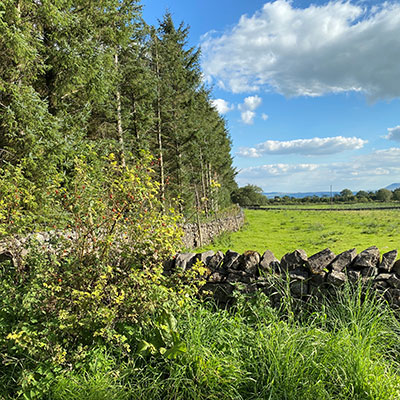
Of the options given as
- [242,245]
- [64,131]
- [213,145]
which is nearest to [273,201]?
[213,145]

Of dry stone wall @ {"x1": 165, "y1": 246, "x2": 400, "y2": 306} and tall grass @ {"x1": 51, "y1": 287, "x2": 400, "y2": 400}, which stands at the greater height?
dry stone wall @ {"x1": 165, "y1": 246, "x2": 400, "y2": 306}

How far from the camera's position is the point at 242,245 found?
16.7 m

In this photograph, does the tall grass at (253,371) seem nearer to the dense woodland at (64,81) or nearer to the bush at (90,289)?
the bush at (90,289)

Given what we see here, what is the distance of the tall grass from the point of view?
2.91 metres

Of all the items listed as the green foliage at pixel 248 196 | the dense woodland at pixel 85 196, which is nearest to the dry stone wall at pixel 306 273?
the dense woodland at pixel 85 196

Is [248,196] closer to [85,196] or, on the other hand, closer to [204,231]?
[204,231]

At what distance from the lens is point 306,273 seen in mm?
4770

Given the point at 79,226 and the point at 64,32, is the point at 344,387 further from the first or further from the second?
the point at 64,32

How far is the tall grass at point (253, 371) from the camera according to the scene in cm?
291

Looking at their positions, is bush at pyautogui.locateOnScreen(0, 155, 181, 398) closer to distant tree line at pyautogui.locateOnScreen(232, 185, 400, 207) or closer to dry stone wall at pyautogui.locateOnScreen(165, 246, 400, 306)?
dry stone wall at pyautogui.locateOnScreen(165, 246, 400, 306)

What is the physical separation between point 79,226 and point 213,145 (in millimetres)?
23059

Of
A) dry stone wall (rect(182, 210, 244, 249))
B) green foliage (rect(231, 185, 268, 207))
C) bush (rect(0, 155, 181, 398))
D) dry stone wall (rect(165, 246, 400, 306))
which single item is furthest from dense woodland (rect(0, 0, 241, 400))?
green foliage (rect(231, 185, 268, 207))

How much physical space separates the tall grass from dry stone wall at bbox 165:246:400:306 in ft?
2.84

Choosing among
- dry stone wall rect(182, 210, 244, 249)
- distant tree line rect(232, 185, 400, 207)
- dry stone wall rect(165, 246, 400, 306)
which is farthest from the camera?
distant tree line rect(232, 185, 400, 207)
